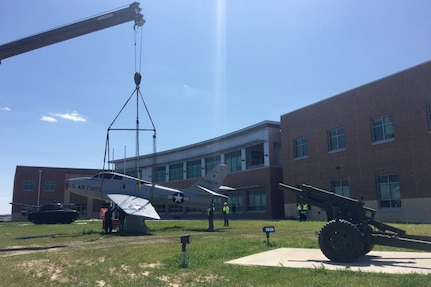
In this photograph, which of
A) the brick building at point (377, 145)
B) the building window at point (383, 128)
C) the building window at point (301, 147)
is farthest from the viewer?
the building window at point (301, 147)

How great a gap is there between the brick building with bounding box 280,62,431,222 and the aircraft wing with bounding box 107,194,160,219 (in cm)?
2131

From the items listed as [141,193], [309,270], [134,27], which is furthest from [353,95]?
[309,270]

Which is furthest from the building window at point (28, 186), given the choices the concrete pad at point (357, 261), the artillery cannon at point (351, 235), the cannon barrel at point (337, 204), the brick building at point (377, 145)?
the artillery cannon at point (351, 235)

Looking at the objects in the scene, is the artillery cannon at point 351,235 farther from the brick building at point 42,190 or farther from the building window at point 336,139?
the brick building at point 42,190

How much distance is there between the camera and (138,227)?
24.4 metres

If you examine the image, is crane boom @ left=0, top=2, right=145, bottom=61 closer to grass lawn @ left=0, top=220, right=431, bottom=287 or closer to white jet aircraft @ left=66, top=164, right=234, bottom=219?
grass lawn @ left=0, top=220, right=431, bottom=287

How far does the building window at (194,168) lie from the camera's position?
201 feet

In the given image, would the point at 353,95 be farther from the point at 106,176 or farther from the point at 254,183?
the point at 106,176

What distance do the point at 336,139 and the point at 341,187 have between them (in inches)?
195

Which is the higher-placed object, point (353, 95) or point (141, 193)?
point (353, 95)

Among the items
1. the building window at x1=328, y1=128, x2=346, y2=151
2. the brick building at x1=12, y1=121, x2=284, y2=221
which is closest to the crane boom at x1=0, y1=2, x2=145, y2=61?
the brick building at x1=12, y1=121, x2=284, y2=221

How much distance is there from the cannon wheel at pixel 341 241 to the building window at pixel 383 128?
2723 centimetres

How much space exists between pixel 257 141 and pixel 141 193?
24.7 metres

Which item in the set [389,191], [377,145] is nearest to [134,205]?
[389,191]
